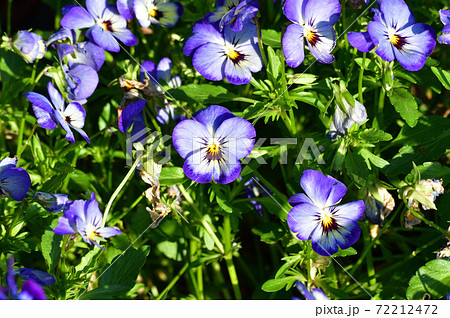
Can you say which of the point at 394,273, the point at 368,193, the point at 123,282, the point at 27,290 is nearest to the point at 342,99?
the point at 368,193

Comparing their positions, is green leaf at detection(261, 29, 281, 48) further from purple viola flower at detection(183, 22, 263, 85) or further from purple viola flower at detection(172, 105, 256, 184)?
purple viola flower at detection(172, 105, 256, 184)

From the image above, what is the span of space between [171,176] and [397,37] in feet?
2.27

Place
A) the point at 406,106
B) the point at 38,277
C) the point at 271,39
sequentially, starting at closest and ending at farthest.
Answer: the point at 38,277
the point at 406,106
the point at 271,39

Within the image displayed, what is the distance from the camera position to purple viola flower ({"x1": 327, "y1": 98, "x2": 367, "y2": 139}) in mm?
1338

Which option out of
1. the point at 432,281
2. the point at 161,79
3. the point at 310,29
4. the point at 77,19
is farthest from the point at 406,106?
the point at 77,19

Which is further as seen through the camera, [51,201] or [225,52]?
[225,52]

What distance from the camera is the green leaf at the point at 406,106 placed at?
142 centimetres

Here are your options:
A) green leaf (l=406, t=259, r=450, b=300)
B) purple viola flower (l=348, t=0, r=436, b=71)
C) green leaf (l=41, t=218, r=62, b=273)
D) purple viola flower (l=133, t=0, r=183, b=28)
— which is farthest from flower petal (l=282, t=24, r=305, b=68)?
green leaf (l=41, t=218, r=62, b=273)

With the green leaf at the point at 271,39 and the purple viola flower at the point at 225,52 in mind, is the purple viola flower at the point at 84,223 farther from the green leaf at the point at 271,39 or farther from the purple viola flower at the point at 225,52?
the green leaf at the point at 271,39

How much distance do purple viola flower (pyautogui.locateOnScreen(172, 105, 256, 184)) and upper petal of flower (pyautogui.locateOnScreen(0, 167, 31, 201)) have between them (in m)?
0.39

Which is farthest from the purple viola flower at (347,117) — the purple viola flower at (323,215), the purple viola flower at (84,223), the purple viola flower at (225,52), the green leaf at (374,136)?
the purple viola flower at (84,223)

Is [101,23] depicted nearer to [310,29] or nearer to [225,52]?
[225,52]

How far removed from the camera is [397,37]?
4.64 feet
